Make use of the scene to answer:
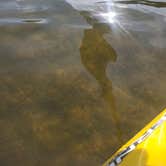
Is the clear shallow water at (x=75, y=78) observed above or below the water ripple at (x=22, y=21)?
below

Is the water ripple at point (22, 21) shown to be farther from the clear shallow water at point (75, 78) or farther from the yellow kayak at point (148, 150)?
the yellow kayak at point (148, 150)

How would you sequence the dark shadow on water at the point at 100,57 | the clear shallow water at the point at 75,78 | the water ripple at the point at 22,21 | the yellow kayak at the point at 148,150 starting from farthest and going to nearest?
the water ripple at the point at 22,21 → the dark shadow on water at the point at 100,57 → the clear shallow water at the point at 75,78 → the yellow kayak at the point at 148,150

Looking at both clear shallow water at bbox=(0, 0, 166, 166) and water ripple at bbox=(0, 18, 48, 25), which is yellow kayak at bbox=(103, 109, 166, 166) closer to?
clear shallow water at bbox=(0, 0, 166, 166)

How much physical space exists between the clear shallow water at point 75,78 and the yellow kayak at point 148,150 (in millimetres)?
515

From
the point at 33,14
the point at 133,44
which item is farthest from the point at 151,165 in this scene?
the point at 33,14

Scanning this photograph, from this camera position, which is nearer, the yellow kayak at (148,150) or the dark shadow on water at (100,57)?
the yellow kayak at (148,150)

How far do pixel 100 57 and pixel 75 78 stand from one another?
1.65 feet

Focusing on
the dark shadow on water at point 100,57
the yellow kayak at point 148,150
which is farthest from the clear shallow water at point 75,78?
the yellow kayak at point 148,150

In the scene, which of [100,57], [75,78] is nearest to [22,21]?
[100,57]

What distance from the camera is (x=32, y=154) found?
203 cm

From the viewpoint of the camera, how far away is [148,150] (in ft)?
4.79

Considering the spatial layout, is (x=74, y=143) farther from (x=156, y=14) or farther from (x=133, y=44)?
(x=156, y=14)

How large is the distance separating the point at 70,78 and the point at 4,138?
0.94 meters

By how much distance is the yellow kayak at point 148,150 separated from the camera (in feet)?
4.57
